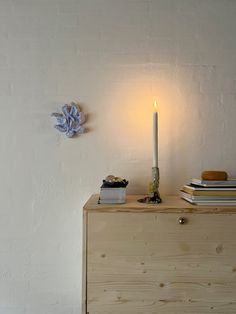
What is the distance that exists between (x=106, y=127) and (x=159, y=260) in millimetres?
698

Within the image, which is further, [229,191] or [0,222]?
[0,222]

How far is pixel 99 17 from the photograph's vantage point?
151 centimetres

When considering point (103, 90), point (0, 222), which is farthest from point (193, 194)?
point (0, 222)

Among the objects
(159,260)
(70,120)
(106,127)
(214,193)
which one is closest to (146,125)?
(106,127)

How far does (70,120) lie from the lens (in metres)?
1.47

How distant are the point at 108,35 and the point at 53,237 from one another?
1.08 metres

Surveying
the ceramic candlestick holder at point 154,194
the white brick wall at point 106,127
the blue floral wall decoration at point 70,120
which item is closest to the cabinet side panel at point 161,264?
the ceramic candlestick holder at point 154,194

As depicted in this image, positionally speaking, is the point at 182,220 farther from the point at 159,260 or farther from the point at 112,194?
the point at 112,194

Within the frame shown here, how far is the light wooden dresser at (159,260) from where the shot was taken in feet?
3.71

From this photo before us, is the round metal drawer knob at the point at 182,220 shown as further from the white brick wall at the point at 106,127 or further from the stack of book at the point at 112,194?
the white brick wall at the point at 106,127

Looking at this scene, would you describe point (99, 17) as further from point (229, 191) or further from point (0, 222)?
point (0, 222)

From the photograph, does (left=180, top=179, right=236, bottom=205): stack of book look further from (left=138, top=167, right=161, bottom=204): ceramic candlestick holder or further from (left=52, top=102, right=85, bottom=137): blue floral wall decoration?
(left=52, top=102, right=85, bottom=137): blue floral wall decoration

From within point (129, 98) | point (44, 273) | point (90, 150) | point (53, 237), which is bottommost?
point (44, 273)

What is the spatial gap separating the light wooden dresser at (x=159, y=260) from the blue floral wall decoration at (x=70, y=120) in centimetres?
49
